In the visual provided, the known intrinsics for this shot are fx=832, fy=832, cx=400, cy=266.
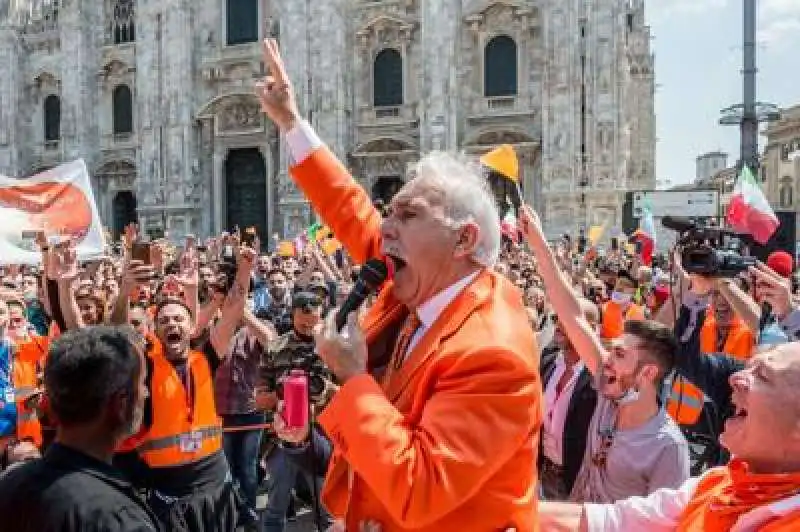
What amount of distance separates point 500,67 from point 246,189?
29.6 feet

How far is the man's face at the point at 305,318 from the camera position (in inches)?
215

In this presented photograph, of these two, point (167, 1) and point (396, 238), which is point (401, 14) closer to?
point (167, 1)

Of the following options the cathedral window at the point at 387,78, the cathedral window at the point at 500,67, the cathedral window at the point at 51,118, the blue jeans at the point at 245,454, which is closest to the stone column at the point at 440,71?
the cathedral window at the point at 500,67

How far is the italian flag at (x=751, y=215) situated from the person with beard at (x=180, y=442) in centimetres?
442

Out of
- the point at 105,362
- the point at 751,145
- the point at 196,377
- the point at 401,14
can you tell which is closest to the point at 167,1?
the point at 401,14

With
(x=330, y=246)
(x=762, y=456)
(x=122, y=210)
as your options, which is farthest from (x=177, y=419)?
(x=122, y=210)

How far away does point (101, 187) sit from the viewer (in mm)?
28266

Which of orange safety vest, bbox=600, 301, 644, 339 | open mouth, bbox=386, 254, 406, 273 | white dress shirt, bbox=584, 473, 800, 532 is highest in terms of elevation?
open mouth, bbox=386, 254, 406, 273

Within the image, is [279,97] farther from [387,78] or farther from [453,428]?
[387,78]

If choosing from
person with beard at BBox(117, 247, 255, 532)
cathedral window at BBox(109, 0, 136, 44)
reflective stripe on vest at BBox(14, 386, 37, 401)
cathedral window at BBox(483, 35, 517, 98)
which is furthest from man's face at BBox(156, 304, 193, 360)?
cathedral window at BBox(109, 0, 136, 44)

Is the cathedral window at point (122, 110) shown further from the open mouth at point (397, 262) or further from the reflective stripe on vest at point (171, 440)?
the open mouth at point (397, 262)

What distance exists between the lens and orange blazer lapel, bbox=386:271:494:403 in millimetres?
2055

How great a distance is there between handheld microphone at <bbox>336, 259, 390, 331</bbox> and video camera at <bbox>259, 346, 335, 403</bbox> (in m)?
1.44

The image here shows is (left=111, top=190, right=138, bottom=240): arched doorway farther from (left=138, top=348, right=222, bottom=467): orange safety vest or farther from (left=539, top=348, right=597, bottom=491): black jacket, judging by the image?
(left=539, top=348, right=597, bottom=491): black jacket
